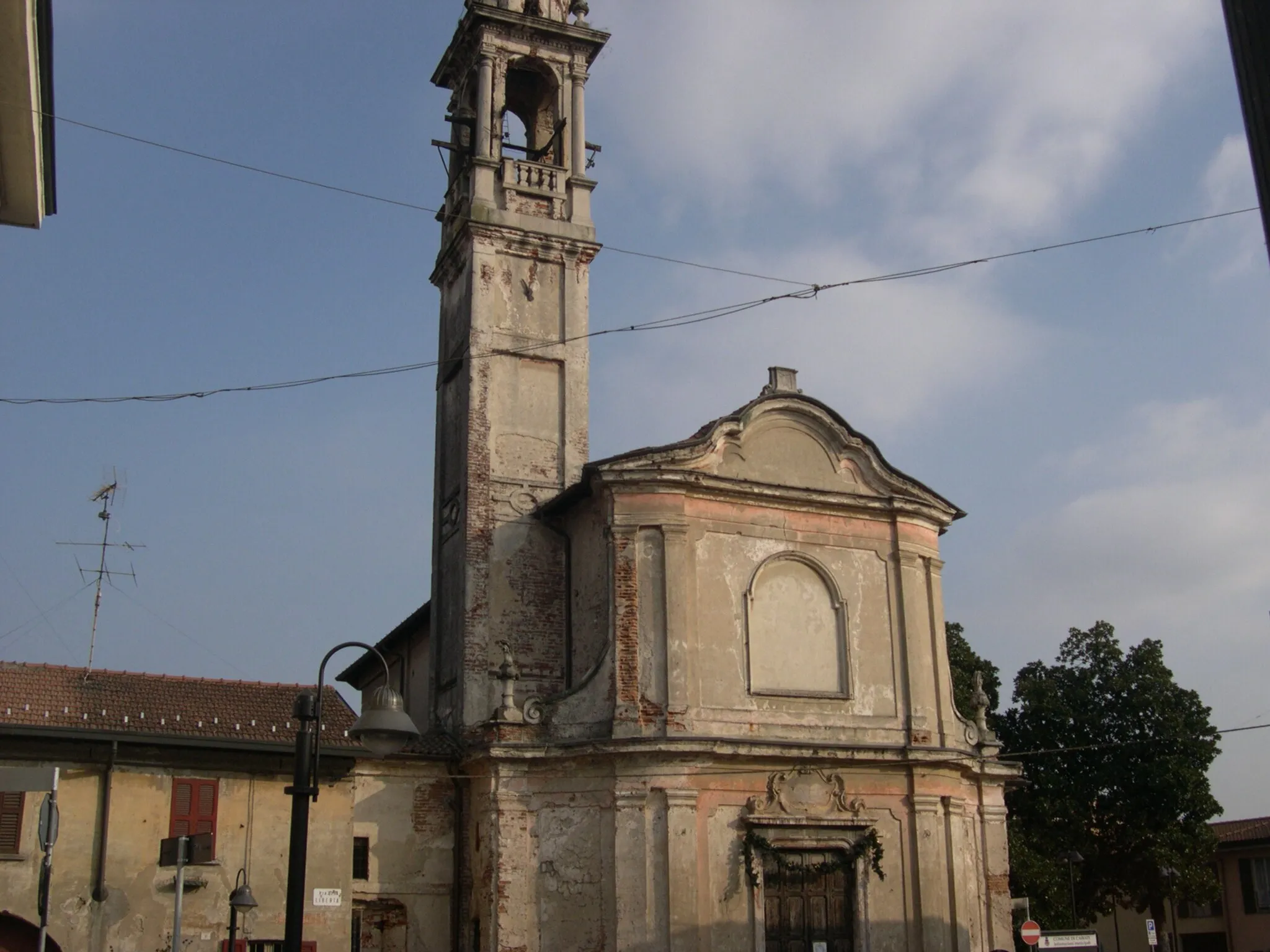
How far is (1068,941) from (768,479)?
28.6 feet

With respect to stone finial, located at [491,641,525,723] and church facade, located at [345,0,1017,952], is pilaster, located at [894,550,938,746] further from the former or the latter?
stone finial, located at [491,641,525,723]

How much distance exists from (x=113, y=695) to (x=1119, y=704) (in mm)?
26103

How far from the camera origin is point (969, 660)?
3562 centimetres

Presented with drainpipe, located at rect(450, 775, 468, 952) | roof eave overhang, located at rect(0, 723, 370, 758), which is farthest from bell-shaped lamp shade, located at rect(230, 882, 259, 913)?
drainpipe, located at rect(450, 775, 468, 952)

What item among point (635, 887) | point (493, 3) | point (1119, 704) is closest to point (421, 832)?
point (635, 887)

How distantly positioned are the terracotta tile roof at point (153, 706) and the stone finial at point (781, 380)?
926cm

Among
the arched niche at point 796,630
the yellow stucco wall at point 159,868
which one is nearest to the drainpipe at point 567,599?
the arched niche at point 796,630

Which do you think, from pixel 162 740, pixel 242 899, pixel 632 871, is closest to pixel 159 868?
pixel 162 740

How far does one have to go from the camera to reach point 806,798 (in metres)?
22.0

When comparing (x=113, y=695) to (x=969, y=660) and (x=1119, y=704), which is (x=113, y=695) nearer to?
(x=969, y=660)

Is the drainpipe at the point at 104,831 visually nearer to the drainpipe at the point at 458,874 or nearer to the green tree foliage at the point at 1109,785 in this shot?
the drainpipe at the point at 458,874

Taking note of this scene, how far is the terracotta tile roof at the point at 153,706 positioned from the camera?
20.6 m

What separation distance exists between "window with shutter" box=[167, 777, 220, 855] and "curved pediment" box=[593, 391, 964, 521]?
329 inches

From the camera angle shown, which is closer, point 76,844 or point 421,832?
point 76,844
